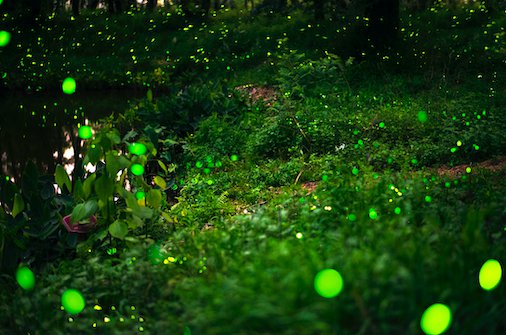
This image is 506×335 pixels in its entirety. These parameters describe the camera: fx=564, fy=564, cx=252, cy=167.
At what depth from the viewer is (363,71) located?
10.8 meters

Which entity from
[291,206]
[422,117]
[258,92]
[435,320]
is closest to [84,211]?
[291,206]

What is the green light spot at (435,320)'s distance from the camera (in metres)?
2.22

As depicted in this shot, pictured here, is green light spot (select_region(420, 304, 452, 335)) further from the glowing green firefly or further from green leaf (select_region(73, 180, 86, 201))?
the glowing green firefly

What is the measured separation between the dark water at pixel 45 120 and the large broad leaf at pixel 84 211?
12.7 feet

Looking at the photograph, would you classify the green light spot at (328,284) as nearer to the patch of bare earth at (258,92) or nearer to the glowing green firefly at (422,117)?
the glowing green firefly at (422,117)

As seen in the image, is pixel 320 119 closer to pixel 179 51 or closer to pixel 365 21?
pixel 365 21

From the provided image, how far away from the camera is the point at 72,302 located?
338cm

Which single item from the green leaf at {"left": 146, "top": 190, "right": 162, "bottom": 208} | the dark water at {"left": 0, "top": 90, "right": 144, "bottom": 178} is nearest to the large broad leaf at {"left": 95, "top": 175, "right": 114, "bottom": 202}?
the green leaf at {"left": 146, "top": 190, "right": 162, "bottom": 208}

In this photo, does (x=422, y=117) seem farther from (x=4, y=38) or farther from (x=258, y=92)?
(x=4, y=38)

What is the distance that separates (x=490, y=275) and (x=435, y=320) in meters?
0.54

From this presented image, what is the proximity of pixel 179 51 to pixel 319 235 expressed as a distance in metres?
12.6

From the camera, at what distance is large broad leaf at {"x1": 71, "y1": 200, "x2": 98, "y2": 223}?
437 cm

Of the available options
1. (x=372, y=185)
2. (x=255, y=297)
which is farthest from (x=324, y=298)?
(x=372, y=185)

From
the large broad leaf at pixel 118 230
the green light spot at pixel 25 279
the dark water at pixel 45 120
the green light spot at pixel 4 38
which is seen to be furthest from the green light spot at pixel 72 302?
the green light spot at pixel 4 38
